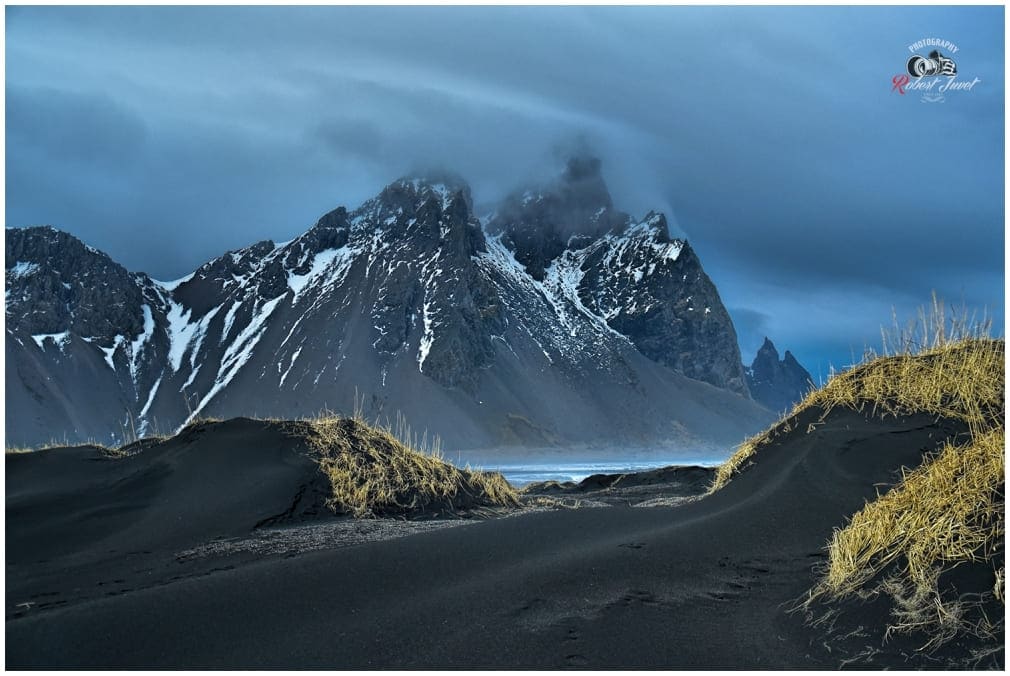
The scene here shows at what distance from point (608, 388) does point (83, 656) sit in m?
123

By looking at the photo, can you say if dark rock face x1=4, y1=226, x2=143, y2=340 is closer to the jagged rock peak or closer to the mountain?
the mountain

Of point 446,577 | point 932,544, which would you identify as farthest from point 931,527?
point 446,577

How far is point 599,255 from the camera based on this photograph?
174000 mm

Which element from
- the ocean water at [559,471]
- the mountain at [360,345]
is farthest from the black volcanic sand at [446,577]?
the mountain at [360,345]

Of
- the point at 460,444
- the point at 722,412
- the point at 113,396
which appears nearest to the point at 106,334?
the point at 113,396

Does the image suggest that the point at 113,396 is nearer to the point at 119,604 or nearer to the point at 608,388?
the point at 608,388

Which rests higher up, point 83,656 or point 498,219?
point 498,219

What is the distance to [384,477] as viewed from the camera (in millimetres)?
12969

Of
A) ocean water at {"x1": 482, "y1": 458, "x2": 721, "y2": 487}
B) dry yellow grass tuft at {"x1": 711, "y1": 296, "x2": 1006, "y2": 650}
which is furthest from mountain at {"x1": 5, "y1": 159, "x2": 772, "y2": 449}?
dry yellow grass tuft at {"x1": 711, "y1": 296, "x2": 1006, "y2": 650}

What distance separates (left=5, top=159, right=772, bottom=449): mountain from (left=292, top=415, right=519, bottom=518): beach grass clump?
282 feet

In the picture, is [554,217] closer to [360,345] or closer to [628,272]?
[628,272]

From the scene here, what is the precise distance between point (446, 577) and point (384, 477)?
6.22m

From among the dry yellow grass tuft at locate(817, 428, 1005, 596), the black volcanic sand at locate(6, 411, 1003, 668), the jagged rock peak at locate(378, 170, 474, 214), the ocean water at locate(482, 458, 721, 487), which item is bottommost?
the ocean water at locate(482, 458, 721, 487)

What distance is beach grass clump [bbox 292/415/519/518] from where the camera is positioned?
12328mm
